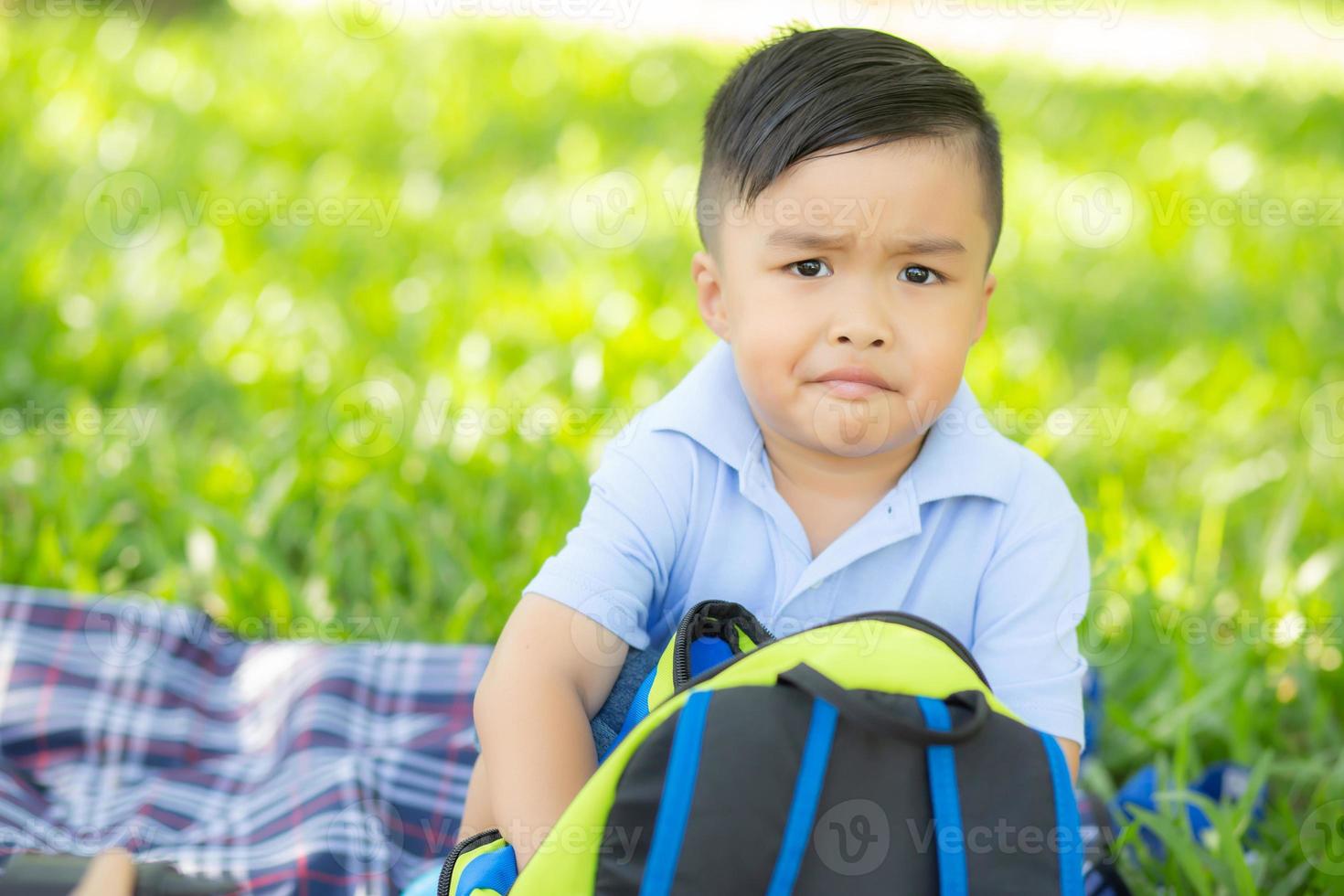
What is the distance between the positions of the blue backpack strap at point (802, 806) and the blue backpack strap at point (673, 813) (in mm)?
93

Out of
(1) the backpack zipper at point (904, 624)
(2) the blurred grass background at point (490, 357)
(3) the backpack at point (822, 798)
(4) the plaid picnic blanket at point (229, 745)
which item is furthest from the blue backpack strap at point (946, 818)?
(4) the plaid picnic blanket at point (229, 745)

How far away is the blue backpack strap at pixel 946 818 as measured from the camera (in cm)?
119

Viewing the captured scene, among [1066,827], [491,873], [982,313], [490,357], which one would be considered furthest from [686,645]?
[490,357]

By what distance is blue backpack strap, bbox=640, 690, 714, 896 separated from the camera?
116 centimetres

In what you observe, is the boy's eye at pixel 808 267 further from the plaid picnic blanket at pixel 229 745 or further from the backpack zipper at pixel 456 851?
the plaid picnic blanket at pixel 229 745

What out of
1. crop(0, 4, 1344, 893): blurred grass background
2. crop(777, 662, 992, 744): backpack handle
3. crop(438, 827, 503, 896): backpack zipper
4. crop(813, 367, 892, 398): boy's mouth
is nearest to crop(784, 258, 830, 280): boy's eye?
crop(813, 367, 892, 398): boy's mouth

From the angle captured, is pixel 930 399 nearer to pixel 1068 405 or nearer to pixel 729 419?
pixel 729 419

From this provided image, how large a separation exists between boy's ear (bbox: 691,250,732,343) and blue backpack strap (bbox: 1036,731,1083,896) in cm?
68

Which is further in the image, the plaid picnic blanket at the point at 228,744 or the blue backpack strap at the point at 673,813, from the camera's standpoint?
the plaid picnic blanket at the point at 228,744

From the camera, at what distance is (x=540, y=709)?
1465mm

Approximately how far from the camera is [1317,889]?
74.9 inches

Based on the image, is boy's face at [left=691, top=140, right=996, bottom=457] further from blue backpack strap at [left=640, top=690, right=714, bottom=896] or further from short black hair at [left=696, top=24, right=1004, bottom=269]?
blue backpack strap at [left=640, top=690, right=714, bottom=896]

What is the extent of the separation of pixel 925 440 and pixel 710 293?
0.33 meters

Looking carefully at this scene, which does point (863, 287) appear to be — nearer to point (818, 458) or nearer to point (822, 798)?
point (818, 458)
